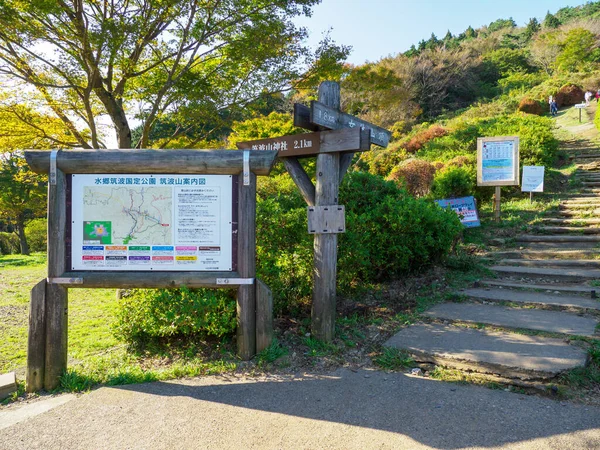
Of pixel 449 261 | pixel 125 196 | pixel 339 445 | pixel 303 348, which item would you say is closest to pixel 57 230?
pixel 125 196

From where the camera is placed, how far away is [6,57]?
7.16 metres

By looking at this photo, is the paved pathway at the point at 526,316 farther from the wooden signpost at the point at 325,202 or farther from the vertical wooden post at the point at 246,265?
the vertical wooden post at the point at 246,265

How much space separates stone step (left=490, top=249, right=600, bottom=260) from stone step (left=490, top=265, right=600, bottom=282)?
670 millimetres

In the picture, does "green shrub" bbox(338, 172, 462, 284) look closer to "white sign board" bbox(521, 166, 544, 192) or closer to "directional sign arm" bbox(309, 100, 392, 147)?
"directional sign arm" bbox(309, 100, 392, 147)

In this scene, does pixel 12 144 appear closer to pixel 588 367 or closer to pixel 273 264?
pixel 273 264

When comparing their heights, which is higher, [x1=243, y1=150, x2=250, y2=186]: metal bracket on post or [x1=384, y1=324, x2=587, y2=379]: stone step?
→ [x1=243, y1=150, x2=250, y2=186]: metal bracket on post

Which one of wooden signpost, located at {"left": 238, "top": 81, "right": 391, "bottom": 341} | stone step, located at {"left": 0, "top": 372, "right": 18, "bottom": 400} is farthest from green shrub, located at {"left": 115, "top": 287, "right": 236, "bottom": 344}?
stone step, located at {"left": 0, "top": 372, "right": 18, "bottom": 400}

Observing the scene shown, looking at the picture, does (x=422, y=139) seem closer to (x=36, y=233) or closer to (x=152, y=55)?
(x=152, y=55)

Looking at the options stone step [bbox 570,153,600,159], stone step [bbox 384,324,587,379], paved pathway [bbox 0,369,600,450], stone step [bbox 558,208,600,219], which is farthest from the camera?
stone step [bbox 570,153,600,159]

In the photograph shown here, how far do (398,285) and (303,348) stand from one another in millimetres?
2228

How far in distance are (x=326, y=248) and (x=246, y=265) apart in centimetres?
82

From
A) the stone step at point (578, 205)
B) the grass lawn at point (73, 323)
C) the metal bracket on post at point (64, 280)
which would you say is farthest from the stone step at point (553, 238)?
the metal bracket on post at point (64, 280)

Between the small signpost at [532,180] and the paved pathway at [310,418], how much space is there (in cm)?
834

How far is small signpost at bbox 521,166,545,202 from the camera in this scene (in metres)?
9.96
